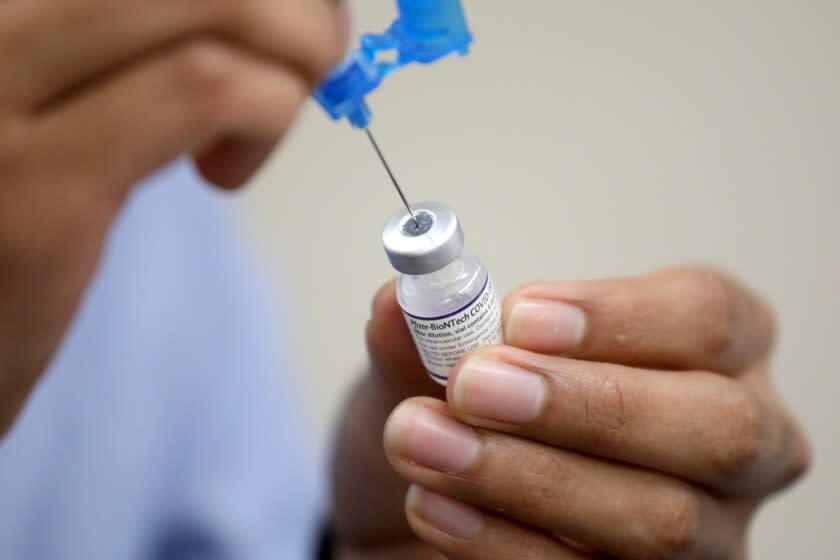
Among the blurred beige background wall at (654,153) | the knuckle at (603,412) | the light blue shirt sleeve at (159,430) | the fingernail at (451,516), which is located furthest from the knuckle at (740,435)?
the blurred beige background wall at (654,153)

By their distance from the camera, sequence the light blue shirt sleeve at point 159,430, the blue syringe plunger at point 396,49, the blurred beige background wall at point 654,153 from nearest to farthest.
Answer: the blue syringe plunger at point 396,49, the light blue shirt sleeve at point 159,430, the blurred beige background wall at point 654,153

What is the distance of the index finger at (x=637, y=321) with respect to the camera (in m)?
0.76

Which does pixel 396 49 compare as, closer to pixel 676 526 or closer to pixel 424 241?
pixel 424 241

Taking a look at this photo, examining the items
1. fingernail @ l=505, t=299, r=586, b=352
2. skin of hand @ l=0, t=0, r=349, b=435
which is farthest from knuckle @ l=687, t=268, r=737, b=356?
skin of hand @ l=0, t=0, r=349, b=435

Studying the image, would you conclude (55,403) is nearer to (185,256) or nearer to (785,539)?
(185,256)

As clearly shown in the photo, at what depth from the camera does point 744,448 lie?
0.78m

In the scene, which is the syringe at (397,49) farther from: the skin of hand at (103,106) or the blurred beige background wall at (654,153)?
the blurred beige background wall at (654,153)

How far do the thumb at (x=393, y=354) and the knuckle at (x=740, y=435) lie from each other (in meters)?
0.30

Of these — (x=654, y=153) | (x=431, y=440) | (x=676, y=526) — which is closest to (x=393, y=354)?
(x=431, y=440)

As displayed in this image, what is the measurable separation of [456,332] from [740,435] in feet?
1.08

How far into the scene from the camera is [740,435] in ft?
2.55

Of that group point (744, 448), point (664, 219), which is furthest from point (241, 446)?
point (664, 219)

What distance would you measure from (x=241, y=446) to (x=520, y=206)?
30.4 inches

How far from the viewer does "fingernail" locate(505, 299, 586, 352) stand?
2.47ft
